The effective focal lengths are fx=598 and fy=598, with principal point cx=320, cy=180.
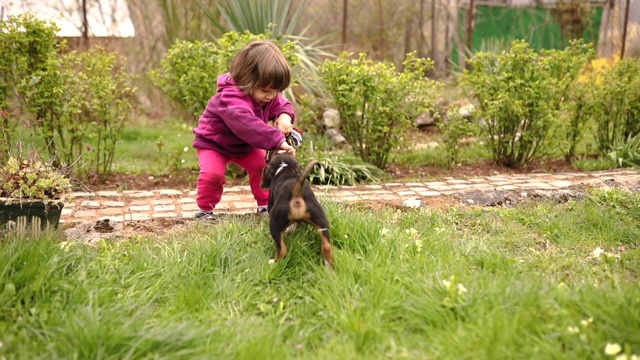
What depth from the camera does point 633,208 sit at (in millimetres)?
4496

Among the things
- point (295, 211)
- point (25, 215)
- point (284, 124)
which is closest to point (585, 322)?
point (295, 211)

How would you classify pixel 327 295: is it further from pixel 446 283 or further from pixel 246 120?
pixel 246 120

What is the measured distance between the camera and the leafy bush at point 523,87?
248 inches

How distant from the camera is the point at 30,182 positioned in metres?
3.61

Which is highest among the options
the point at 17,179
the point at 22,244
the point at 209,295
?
the point at 17,179

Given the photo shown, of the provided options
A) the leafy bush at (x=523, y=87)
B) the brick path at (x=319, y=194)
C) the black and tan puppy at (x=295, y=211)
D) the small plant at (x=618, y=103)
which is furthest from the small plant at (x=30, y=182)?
the small plant at (x=618, y=103)

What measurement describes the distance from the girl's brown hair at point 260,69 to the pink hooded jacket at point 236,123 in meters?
0.11

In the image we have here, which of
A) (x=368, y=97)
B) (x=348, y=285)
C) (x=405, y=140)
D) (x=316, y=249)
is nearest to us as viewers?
(x=348, y=285)

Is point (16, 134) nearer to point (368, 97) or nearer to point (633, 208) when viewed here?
point (368, 97)

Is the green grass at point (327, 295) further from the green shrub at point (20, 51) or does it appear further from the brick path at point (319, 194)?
the green shrub at point (20, 51)

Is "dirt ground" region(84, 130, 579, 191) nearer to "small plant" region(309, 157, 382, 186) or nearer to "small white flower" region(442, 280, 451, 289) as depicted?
"small plant" region(309, 157, 382, 186)

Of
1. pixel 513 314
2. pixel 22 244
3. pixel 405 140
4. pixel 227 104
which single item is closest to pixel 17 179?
pixel 22 244

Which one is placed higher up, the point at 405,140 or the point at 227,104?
the point at 227,104

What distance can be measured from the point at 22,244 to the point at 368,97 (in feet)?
12.3
